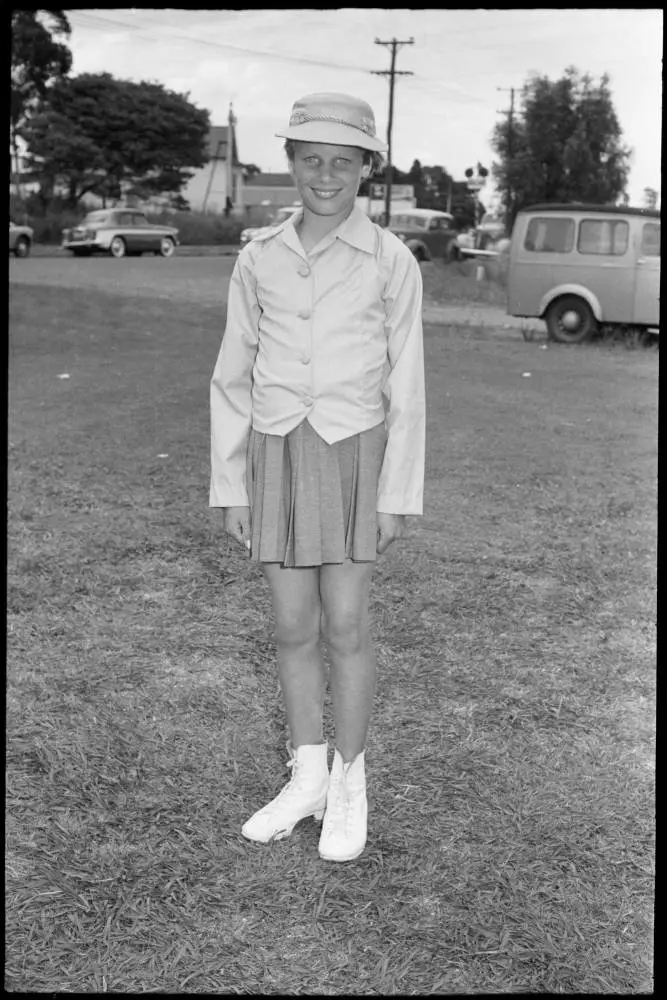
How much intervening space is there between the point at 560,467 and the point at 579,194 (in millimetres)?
29086

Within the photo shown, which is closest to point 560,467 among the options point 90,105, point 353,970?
point 353,970

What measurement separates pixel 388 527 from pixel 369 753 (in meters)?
0.93

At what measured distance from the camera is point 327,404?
8.28 ft

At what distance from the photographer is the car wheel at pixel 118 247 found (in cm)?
3062

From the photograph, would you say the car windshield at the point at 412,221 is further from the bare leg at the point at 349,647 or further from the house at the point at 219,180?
the bare leg at the point at 349,647

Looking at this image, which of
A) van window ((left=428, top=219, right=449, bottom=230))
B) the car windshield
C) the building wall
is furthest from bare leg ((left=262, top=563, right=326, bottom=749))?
the building wall

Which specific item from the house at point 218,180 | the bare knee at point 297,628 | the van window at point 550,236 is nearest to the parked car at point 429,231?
the van window at point 550,236

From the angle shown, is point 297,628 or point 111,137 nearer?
point 297,628

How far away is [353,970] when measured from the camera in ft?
7.61

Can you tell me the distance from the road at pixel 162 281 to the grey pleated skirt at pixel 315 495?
13.3 metres

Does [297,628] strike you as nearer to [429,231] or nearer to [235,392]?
[235,392]

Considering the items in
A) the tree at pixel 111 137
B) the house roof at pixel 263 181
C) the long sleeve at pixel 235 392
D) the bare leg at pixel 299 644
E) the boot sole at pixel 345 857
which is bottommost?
the boot sole at pixel 345 857

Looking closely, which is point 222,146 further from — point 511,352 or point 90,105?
point 511,352

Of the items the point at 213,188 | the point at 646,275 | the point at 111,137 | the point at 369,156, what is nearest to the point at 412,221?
the point at 111,137
